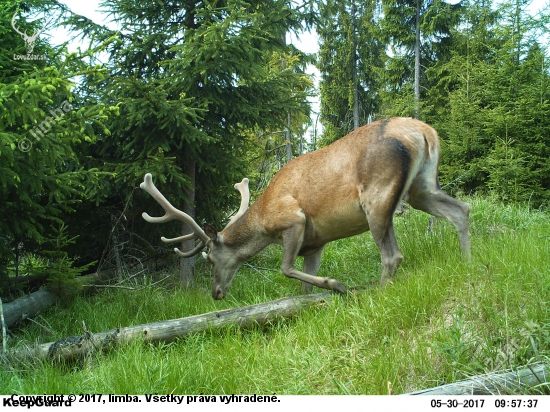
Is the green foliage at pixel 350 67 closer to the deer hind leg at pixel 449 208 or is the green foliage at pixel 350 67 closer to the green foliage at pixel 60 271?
the deer hind leg at pixel 449 208

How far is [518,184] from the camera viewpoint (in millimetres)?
10352

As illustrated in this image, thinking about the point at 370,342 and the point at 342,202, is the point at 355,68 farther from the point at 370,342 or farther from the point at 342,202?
the point at 370,342

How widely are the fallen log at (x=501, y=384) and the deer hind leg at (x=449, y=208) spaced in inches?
109

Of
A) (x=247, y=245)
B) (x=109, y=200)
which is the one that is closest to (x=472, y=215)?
(x=247, y=245)

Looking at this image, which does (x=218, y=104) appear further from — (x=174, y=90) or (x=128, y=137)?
(x=128, y=137)

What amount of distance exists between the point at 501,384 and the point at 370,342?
4.39 feet

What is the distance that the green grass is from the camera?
3361 millimetres

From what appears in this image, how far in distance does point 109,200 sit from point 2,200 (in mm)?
3102

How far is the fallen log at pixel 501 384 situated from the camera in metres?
2.86

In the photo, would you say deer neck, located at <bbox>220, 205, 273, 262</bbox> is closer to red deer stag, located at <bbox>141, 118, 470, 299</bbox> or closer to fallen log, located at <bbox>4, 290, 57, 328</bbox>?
red deer stag, located at <bbox>141, 118, 470, 299</bbox>

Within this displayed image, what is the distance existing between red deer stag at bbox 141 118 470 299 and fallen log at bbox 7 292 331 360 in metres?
0.53

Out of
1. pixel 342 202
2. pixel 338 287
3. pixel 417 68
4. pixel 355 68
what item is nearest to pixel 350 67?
pixel 355 68

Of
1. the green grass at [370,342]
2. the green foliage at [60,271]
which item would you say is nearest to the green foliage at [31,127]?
the green foliage at [60,271]

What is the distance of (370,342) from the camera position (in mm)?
4098
